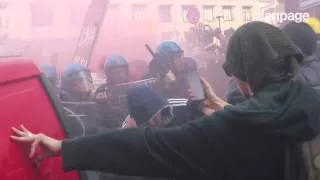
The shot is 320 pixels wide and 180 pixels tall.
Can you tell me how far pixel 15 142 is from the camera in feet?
4.83

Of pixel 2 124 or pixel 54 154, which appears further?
pixel 54 154

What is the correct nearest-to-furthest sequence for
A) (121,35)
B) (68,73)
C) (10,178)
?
(10,178), (68,73), (121,35)

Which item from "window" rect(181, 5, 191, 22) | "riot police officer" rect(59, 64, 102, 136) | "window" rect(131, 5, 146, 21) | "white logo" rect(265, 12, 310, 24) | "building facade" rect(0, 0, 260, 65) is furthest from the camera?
"window" rect(131, 5, 146, 21)

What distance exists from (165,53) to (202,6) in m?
3.00

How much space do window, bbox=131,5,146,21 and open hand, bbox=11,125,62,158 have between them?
6.37 metres

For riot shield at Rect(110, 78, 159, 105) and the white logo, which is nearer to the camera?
riot shield at Rect(110, 78, 159, 105)

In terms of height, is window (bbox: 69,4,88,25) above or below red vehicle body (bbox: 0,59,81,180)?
below

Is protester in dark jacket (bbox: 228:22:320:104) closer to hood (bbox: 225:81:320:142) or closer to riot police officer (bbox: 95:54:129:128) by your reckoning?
riot police officer (bbox: 95:54:129:128)

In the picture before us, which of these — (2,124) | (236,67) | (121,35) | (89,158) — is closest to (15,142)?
(2,124)

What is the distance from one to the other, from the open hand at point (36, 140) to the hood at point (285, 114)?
1.70 ft

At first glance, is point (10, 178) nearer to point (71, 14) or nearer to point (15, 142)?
point (15, 142)

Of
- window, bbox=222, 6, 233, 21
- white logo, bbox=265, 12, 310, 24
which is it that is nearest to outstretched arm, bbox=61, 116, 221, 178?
window, bbox=222, 6, 233, 21

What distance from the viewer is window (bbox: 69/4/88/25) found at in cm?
757

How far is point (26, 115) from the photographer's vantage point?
154 centimetres
